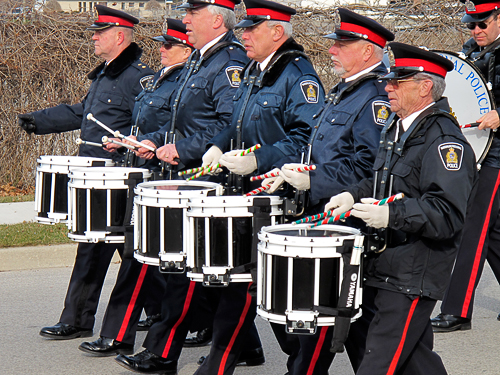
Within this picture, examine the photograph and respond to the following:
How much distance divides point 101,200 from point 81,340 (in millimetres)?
1266

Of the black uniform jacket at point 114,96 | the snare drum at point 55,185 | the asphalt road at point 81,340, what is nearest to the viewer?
the asphalt road at point 81,340

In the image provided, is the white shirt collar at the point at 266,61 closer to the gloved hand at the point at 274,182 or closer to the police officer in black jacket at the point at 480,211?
the gloved hand at the point at 274,182

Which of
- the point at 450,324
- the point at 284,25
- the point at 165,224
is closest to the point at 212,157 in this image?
the point at 165,224

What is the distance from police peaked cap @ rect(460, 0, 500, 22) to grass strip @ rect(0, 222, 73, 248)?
4.26m

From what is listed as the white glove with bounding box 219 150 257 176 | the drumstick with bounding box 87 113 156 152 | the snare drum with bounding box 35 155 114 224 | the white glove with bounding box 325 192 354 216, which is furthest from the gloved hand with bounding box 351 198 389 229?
the snare drum with bounding box 35 155 114 224

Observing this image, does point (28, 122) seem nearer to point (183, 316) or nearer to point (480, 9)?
point (183, 316)

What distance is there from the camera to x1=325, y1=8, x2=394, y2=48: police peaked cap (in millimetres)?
3904

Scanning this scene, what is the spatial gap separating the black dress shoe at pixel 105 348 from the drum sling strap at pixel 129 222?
0.76 meters

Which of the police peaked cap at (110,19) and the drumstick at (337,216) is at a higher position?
the police peaked cap at (110,19)

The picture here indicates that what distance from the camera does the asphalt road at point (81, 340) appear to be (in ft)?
15.9

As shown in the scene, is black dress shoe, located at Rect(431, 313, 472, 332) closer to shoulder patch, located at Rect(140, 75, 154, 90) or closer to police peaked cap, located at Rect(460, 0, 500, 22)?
police peaked cap, located at Rect(460, 0, 500, 22)

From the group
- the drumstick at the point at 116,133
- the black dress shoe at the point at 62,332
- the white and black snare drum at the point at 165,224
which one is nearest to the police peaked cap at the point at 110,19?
the drumstick at the point at 116,133

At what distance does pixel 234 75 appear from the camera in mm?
4926

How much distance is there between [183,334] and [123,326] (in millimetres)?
533
